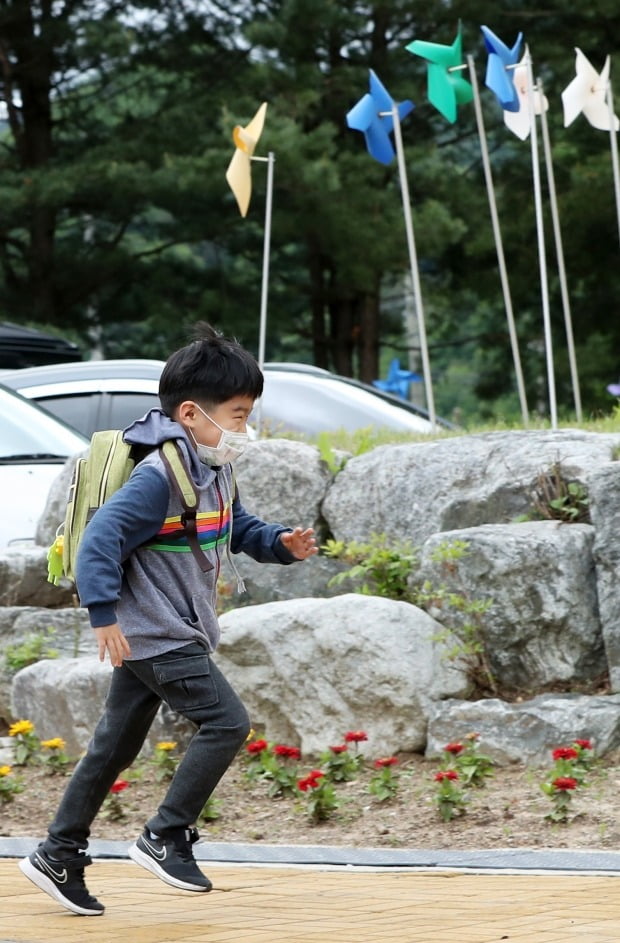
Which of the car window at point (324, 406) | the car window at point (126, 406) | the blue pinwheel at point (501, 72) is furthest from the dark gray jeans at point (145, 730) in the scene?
the car window at point (324, 406)

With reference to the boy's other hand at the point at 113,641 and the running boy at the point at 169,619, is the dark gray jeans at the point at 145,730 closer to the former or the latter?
the running boy at the point at 169,619

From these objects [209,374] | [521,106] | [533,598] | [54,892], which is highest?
[521,106]

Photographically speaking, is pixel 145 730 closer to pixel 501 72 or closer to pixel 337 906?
pixel 337 906

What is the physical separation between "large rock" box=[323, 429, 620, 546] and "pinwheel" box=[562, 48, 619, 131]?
279 cm

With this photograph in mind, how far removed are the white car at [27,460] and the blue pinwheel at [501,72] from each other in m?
3.27

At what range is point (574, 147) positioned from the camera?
23.5 m

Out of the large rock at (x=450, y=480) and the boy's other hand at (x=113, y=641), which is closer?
the boy's other hand at (x=113, y=641)

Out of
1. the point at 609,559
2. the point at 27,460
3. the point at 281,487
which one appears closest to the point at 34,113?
the point at 27,460

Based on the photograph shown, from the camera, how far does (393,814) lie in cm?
584

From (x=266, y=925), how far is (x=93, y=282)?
73.4 feet

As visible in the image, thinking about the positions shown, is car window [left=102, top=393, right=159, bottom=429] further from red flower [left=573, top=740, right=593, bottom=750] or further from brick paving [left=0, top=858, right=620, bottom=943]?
brick paving [left=0, top=858, right=620, bottom=943]

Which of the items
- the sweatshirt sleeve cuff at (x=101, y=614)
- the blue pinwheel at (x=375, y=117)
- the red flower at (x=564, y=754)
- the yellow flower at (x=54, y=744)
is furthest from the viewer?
the blue pinwheel at (x=375, y=117)

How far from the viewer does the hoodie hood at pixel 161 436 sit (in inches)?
164

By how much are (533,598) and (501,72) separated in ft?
12.7
